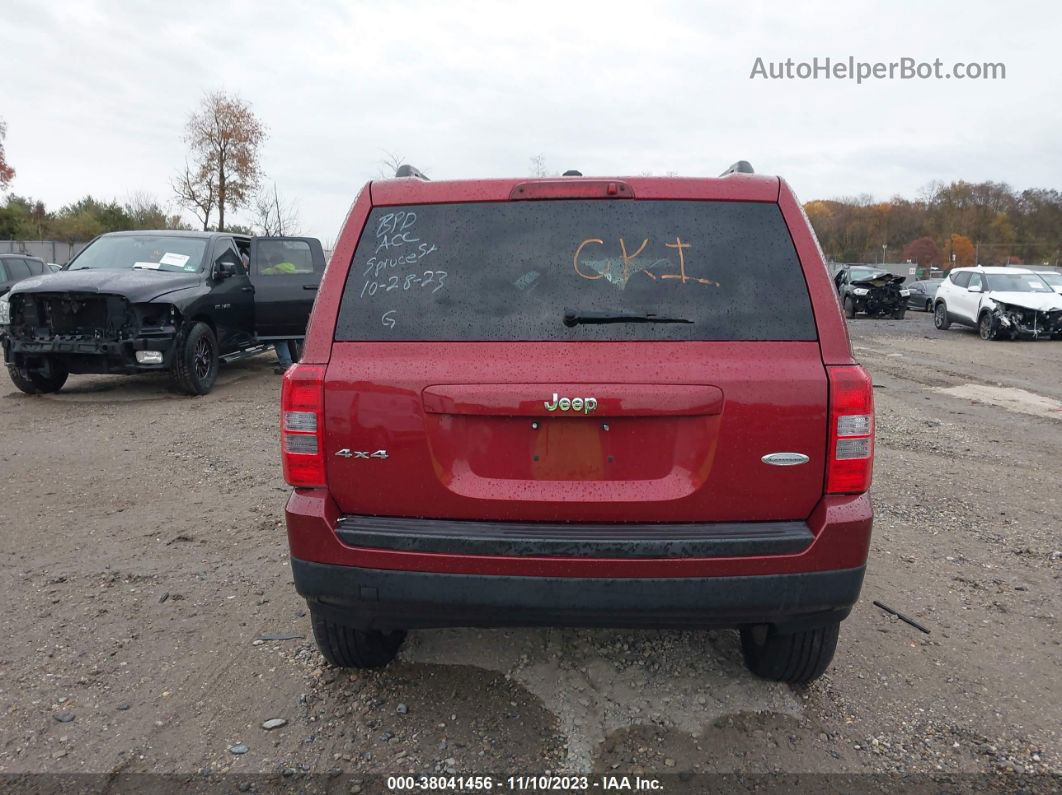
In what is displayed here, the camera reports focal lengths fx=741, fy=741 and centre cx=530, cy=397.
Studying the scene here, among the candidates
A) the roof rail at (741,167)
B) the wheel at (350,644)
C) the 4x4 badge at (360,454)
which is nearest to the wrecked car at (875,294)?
the roof rail at (741,167)

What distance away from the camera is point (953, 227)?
79188 millimetres

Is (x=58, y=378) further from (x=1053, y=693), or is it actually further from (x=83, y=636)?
(x=1053, y=693)

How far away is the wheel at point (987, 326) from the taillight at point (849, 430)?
17920 millimetres

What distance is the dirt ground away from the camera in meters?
2.54

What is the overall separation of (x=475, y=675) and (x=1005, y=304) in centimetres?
1836

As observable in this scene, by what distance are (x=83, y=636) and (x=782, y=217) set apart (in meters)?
3.41

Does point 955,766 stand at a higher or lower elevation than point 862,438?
lower

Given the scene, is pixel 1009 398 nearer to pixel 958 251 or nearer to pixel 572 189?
pixel 572 189

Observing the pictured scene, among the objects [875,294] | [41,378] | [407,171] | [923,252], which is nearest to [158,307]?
[41,378]

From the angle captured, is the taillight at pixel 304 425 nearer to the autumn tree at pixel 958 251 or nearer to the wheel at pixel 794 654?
the wheel at pixel 794 654

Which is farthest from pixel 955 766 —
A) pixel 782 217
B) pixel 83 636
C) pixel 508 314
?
pixel 83 636

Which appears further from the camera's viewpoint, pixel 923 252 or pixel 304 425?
pixel 923 252

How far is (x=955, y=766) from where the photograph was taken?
250cm

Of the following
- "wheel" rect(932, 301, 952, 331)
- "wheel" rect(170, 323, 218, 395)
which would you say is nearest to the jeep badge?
"wheel" rect(170, 323, 218, 395)
